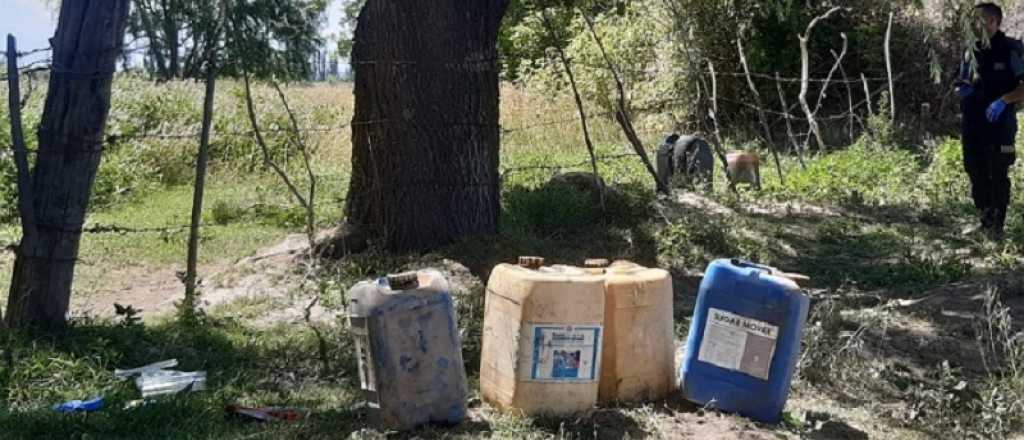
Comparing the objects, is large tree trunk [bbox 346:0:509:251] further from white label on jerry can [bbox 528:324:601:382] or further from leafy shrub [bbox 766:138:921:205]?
leafy shrub [bbox 766:138:921:205]

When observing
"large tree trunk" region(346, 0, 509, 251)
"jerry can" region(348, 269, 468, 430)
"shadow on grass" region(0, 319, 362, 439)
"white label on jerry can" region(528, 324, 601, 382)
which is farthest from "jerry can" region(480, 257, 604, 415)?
"large tree trunk" region(346, 0, 509, 251)

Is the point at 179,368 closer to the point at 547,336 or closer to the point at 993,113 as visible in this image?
the point at 547,336

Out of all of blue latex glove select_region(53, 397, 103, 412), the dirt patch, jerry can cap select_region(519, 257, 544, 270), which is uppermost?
jerry can cap select_region(519, 257, 544, 270)

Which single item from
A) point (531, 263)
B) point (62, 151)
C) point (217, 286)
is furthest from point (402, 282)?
point (217, 286)

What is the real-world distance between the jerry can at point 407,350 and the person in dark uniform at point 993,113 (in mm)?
5422

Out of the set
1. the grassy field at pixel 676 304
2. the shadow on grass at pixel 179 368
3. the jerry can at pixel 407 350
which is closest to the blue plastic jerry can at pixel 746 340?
the grassy field at pixel 676 304

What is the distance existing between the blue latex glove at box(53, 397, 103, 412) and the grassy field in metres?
0.08

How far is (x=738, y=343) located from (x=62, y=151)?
3.37 metres

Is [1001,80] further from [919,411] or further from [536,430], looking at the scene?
[536,430]

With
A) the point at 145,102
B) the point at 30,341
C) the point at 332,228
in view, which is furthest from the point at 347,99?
the point at 30,341

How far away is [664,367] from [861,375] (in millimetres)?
1141

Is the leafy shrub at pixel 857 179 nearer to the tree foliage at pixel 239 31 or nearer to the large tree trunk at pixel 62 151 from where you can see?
the tree foliage at pixel 239 31

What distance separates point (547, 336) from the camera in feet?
14.1

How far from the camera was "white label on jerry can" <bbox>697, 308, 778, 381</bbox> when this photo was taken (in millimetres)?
4414
